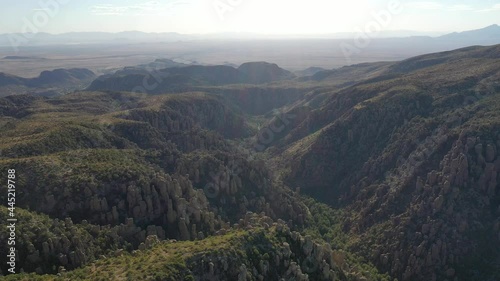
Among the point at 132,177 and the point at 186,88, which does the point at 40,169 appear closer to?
the point at 132,177

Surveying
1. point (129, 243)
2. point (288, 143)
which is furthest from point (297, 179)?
point (129, 243)

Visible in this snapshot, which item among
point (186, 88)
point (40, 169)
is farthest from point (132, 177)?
point (186, 88)

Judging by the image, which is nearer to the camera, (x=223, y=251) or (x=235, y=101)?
(x=223, y=251)

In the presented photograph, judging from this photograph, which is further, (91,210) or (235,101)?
(235,101)

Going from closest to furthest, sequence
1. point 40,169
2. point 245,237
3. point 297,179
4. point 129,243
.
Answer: point 245,237 < point 129,243 < point 40,169 < point 297,179

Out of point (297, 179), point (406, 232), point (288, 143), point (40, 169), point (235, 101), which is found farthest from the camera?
point (235, 101)

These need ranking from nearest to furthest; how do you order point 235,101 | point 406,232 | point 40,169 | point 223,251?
1. point 223,251
2. point 40,169
3. point 406,232
4. point 235,101

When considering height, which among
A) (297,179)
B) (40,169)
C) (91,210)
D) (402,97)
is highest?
(402,97)

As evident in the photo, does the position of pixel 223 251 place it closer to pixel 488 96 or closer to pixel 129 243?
pixel 129 243

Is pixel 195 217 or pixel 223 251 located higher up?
pixel 223 251
